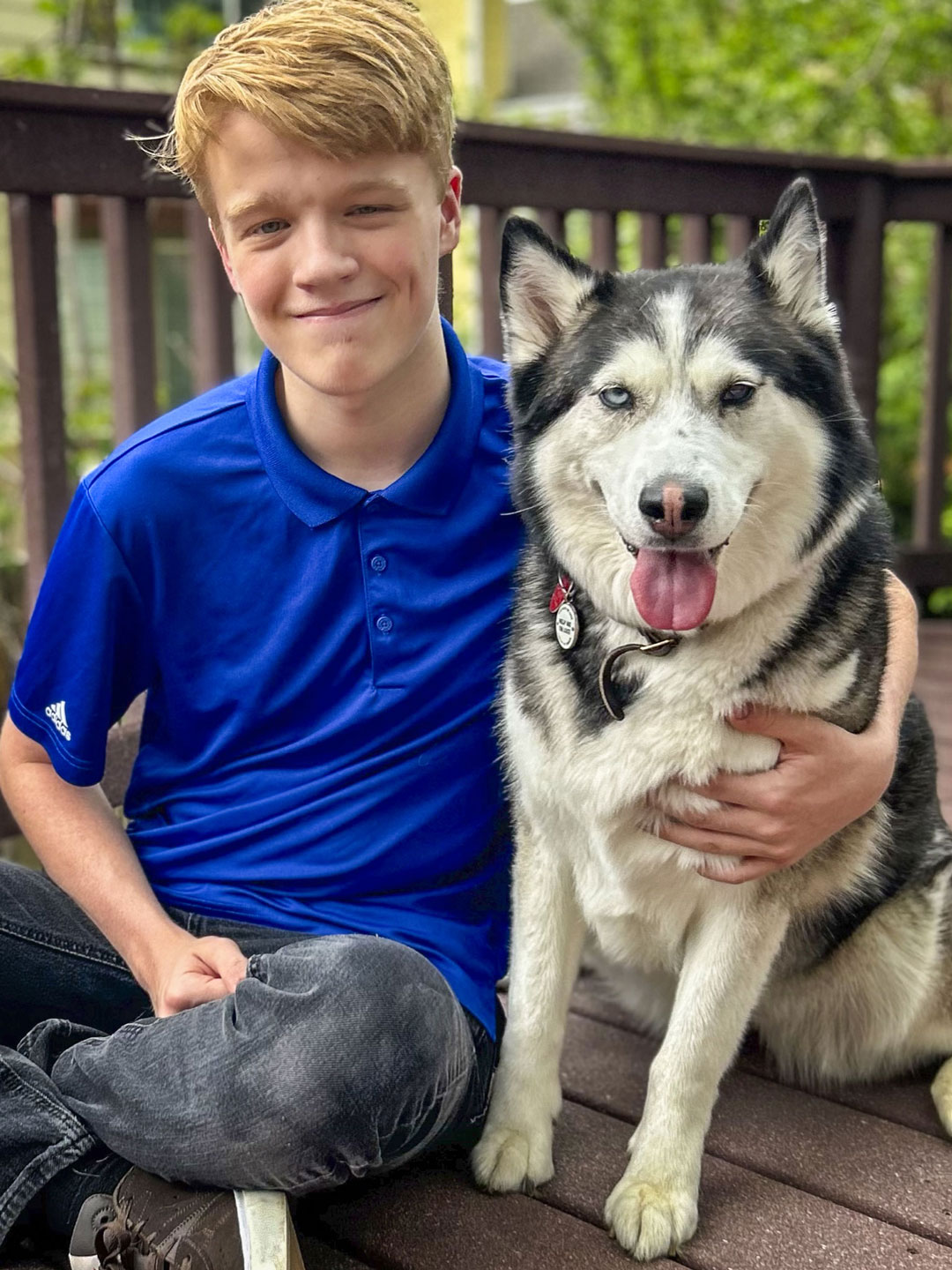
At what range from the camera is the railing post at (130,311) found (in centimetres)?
244

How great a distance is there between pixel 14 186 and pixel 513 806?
1.38 m

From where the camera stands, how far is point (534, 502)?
164 cm

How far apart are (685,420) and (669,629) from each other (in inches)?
9.5

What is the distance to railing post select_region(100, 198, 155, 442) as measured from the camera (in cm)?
244

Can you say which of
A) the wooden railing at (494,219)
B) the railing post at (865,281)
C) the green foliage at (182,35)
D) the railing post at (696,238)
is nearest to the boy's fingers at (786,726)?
the wooden railing at (494,219)

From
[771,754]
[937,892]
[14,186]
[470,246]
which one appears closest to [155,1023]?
[771,754]

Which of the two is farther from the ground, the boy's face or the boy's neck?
the boy's face

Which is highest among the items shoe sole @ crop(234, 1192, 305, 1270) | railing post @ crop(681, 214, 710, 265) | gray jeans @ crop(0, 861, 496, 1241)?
railing post @ crop(681, 214, 710, 265)

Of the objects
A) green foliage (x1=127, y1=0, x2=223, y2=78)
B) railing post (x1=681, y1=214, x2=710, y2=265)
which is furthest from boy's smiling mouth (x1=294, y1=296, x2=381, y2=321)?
green foliage (x1=127, y1=0, x2=223, y2=78)

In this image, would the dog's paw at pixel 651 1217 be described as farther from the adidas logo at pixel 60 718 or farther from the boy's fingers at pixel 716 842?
the adidas logo at pixel 60 718

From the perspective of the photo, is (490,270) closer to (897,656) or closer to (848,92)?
(897,656)

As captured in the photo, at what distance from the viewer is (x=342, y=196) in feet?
5.16

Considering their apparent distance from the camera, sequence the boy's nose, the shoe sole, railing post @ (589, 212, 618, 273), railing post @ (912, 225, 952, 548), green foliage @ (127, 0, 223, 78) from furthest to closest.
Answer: green foliage @ (127, 0, 223, 78)
railing post @ (912, 225, 952, 548)
railing post @ (589, 212, 618, 273)
the boy's nose
the shoe sole

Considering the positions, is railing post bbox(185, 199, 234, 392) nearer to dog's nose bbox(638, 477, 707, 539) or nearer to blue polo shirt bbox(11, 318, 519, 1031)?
blue polo shirt bbox(11, 318, 519, 1031)
